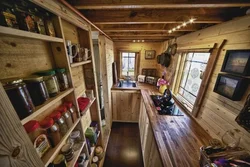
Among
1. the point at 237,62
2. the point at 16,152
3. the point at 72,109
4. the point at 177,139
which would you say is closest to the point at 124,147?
the point at 177,139

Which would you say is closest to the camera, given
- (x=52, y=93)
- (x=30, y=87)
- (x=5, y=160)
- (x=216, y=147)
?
(x=5, y=160)

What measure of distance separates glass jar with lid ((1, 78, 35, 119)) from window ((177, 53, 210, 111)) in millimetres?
1788

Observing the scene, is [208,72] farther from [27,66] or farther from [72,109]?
[27,66]

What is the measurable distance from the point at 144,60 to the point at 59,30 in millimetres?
2569

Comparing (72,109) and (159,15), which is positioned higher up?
(159,15)

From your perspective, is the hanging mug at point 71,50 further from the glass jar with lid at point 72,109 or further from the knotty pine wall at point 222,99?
the knotty pine wall at point 222,99

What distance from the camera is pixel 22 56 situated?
55cm

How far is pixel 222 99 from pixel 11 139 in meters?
1.49

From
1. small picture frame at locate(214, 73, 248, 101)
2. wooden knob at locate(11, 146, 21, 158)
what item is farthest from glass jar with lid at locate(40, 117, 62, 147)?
small picture frame at locate(214, 73, 248, 101)

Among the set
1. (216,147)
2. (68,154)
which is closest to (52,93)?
(68,154)

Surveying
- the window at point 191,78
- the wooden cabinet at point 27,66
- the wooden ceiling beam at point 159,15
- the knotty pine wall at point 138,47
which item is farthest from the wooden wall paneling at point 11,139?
the knotty pine wall at point 138,47

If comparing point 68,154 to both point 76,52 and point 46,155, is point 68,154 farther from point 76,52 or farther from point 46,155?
point 76,52

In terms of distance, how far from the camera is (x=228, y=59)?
35.3 inches

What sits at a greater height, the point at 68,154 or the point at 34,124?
the point at 34,124
